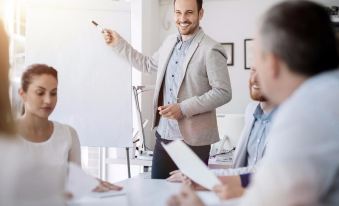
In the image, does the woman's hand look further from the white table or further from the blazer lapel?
the blazer lapel

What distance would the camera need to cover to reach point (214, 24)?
15.1 feet

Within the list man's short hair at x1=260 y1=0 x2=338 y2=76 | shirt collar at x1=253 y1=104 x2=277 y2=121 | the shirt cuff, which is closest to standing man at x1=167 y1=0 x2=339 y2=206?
man's short hair at x1=260 y1=0 x2=338 y2=76

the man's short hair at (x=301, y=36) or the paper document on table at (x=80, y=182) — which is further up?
the man's short hair at (x=301, y=36)

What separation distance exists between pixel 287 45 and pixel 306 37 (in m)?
0.03

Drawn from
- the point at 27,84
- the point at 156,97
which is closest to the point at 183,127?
the point at 156,97

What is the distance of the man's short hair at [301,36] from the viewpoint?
746 millimetres

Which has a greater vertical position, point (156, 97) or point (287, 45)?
point (287, 45)

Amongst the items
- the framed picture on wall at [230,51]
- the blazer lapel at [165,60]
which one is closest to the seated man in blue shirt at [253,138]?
the blazer lapel at [165,60]

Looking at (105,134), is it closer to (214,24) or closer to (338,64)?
(338,64)

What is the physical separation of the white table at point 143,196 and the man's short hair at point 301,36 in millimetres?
550

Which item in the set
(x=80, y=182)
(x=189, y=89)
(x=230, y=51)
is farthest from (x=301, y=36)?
(x=230, y=51)

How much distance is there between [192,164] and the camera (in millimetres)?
1260

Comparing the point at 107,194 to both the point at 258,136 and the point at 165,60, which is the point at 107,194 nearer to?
the point at 258,136

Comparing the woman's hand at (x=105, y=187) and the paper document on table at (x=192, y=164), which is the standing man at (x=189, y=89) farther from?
the paper document on table at (x=192, y=164)
